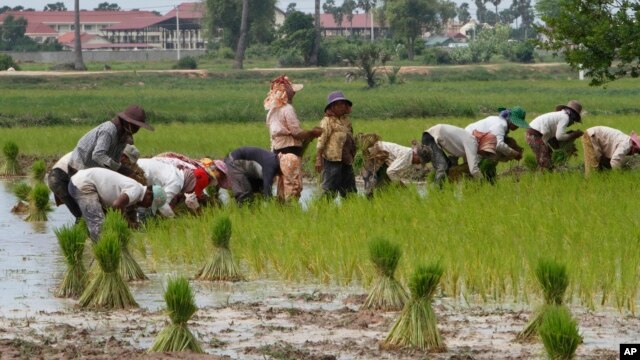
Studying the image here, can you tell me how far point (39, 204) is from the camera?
13398 mm

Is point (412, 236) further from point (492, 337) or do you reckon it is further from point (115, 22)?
point (115, 22)

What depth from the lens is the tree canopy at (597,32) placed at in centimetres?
1627

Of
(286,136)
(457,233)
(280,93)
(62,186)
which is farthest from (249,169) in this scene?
(457,233)

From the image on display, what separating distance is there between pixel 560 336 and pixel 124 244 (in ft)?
13.5

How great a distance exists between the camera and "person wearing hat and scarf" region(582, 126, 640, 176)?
46.8 feet

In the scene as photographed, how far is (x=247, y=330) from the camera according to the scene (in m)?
7.68

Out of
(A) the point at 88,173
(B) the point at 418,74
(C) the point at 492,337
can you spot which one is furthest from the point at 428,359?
(B) the point at 418,74

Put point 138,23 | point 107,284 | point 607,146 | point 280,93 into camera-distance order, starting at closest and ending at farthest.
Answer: point 107,284, point 280,93, point 607,146, point 138,23

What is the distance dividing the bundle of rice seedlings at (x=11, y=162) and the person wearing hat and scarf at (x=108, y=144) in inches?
303

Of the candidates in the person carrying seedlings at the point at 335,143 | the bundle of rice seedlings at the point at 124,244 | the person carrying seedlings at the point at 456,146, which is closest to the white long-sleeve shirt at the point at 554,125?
the person carrying seedlings at the point at 456,146

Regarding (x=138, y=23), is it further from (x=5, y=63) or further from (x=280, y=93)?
(x=280, y=93)

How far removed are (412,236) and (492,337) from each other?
2.91 metres

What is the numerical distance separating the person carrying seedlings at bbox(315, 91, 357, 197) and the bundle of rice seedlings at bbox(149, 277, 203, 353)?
6.03 meters

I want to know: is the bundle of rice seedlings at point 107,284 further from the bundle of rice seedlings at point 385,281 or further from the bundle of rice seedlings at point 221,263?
the bundle of rice seedlings at point 385,281
